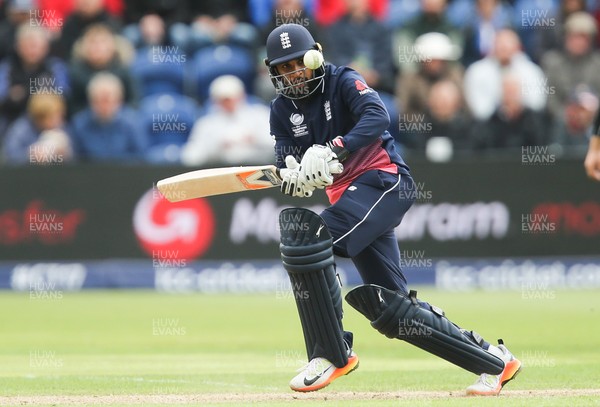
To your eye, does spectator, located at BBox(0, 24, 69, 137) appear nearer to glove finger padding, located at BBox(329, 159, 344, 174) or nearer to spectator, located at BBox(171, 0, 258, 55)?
spectator, located at BBox(171, 0, 258, 55)

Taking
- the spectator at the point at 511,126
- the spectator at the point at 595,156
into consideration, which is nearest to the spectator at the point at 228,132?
the spectator at the point at 511,126

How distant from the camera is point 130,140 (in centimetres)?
1321

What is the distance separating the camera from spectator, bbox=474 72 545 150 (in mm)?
13102

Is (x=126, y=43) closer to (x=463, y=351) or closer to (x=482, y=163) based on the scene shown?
(x=482, y=163)

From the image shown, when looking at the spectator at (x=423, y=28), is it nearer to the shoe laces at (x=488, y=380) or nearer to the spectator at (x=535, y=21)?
the spectator at (x=535, y=21)

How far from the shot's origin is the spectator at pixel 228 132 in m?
12.9

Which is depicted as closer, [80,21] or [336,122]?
[336,122]

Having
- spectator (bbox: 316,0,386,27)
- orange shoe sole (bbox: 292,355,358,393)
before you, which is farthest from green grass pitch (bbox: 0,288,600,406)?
spectator (bbox: 316,0,386,27)

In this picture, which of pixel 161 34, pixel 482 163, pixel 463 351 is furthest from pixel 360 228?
pixel 161 34

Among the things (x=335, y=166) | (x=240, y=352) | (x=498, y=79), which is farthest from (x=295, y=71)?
(x=498, y=79)

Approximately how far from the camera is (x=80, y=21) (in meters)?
14.2

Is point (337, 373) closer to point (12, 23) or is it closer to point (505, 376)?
point (505, 376)

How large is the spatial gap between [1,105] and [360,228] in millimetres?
9321

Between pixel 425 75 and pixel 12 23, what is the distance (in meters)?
5.17
